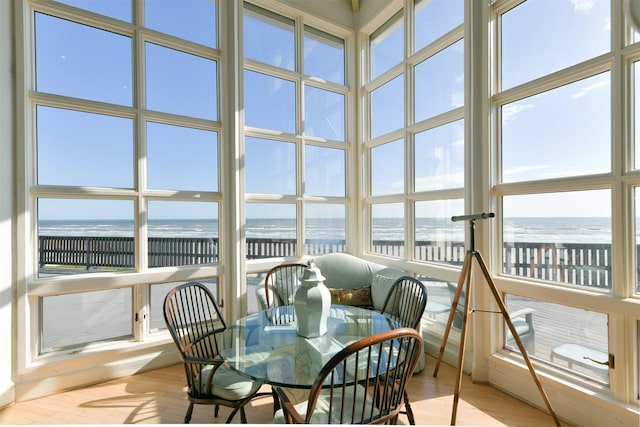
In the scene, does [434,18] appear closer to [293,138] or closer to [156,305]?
[293,138]

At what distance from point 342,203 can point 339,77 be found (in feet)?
5.33

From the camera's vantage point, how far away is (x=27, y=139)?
2.30 m

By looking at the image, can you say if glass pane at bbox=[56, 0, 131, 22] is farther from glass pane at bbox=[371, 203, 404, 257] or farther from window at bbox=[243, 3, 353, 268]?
glass pane at bbox=[371, 203, 404, 257]

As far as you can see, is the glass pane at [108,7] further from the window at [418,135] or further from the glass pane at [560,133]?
the glass pane at [560,133]

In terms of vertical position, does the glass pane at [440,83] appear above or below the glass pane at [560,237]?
above

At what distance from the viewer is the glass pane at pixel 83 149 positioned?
244 cm

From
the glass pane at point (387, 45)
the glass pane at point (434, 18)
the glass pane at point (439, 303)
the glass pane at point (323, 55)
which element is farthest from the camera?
the glass pane at point (323, 55)

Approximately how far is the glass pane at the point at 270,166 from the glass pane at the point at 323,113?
395 mm

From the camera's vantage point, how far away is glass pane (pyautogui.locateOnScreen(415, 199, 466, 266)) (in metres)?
2.80

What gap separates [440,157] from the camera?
9.77 ft

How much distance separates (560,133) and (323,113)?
96.0 inches

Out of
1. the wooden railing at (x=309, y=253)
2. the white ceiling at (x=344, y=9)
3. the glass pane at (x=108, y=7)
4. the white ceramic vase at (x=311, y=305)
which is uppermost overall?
the white ceiling at (x=344, y=9)

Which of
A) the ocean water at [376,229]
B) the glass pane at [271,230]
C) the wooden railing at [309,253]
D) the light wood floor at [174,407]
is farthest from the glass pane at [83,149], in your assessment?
the light wood floor at [174,407]

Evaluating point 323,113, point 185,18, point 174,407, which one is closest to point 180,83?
point 185,18
